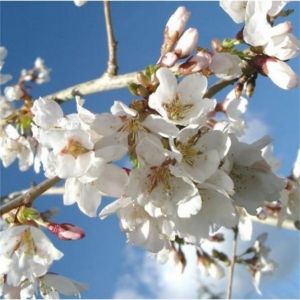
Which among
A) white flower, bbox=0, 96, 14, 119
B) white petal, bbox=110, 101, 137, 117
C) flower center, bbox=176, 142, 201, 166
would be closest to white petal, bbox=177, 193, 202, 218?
flower center, bbox=176, 142, 201, 166

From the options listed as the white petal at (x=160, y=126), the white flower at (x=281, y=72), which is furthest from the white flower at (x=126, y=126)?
the white flower at (x=281, y=72)

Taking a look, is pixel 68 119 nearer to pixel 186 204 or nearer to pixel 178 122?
pixel 178 122

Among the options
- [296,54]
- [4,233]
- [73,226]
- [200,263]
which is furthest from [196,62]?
[200,263]

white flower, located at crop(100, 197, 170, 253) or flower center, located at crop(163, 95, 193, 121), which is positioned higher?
flower center, located at crop(163, 95, 193, 121)

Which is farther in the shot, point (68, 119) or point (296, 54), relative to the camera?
point (296, 54)

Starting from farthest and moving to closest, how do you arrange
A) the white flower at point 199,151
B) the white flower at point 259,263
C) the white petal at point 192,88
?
the white flower at point 259,263 → the white petal at point 192,88 → the white flower at point 199,151

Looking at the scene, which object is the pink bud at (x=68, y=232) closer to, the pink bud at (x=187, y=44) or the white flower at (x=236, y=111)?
the pink bud at (x=187, y=44)

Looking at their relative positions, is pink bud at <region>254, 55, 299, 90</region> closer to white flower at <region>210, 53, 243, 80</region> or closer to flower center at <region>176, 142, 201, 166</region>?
white flower at <region>210, 53, 243, 80</region>
